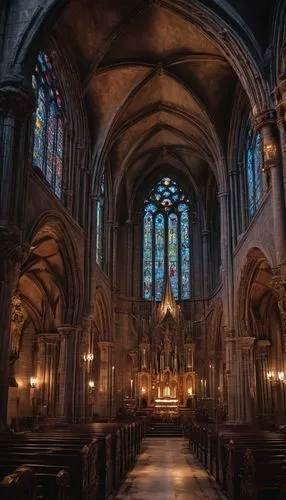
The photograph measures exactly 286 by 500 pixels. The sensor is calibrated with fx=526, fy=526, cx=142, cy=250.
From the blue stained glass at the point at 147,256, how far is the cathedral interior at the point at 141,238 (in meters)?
0.18

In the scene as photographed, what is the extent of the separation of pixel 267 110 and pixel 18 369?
22717 millimetres

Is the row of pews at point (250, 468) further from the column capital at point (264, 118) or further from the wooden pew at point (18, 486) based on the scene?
the column capital at point (264, 118)

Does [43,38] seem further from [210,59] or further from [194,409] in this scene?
[194,409]

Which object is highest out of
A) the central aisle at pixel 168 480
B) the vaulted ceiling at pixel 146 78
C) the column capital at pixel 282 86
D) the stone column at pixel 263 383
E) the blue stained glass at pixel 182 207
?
the vaulted ceiling at pixel 146 78

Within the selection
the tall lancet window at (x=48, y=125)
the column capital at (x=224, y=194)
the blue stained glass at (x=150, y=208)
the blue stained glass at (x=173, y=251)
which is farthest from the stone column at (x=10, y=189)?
the blue stained glass at (x=150, y=208)

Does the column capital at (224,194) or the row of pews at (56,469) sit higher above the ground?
the column capital at (224,194)

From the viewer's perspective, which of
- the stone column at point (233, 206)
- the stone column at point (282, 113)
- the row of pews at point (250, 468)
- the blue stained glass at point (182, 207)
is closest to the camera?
the row of pews at point (250, 468)

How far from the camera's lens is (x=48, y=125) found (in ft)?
79.6

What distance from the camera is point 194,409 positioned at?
36.9m

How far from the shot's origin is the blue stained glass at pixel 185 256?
42.2m

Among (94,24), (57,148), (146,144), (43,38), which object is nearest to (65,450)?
(43,38)

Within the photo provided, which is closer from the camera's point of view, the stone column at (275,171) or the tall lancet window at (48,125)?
the stone column at (275,171)

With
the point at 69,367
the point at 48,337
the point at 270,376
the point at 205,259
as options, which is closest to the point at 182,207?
the point at 205,259

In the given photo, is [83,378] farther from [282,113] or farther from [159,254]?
[159,254]
